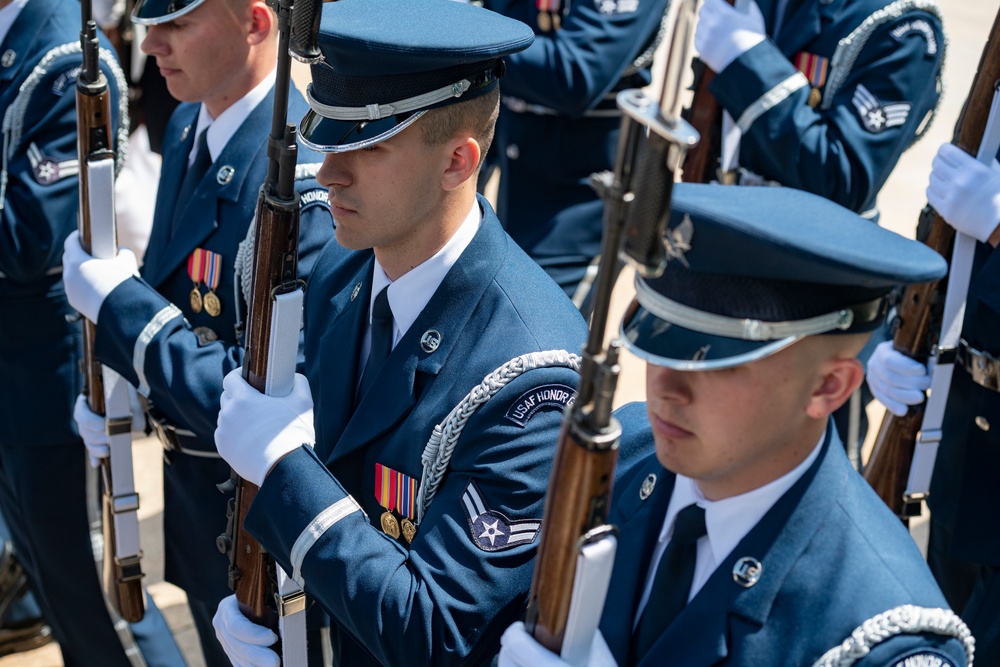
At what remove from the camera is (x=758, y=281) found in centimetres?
206

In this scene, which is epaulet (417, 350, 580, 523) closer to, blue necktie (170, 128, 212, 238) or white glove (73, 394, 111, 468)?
blue necktie (170, 128, 212, 238)

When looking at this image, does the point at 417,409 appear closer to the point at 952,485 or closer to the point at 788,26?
the point at 952,485

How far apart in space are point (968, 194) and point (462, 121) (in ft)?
4.89

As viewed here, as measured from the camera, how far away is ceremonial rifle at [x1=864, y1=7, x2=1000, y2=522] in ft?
11.9

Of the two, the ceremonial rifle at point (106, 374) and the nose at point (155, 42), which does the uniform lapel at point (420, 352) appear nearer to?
the ceremonial rifle at point (106, 374)

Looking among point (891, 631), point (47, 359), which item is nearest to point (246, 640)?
point (891, 631)

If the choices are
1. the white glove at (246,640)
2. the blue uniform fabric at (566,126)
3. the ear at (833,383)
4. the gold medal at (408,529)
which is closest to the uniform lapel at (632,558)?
the ear at (833,383)

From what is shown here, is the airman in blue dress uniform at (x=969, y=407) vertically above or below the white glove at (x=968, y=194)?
below

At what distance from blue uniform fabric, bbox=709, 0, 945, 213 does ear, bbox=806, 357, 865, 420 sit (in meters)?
2.27

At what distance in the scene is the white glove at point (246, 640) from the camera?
9.46 feet

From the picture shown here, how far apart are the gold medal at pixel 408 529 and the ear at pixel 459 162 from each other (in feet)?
2.38

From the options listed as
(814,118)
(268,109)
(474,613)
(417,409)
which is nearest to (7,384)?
(268,109)

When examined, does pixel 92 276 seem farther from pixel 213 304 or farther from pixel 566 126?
pixel 566 126

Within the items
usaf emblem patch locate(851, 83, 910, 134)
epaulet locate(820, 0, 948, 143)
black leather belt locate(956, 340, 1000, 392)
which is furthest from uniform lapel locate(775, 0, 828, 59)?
black leather belt locate(956, 340, 1000, 392)
